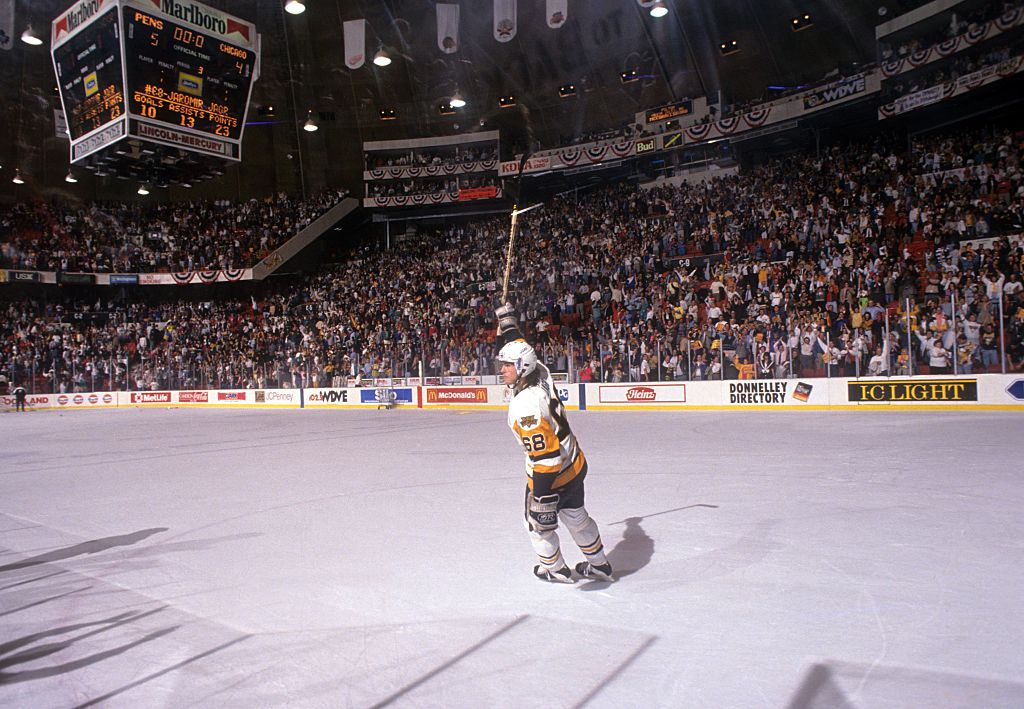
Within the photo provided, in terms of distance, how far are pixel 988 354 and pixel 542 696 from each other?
1691 centimetres

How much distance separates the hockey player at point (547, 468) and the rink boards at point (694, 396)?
10.6m

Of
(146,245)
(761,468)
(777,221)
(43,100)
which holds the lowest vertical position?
(761,468)

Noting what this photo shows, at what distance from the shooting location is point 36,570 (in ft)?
16.7

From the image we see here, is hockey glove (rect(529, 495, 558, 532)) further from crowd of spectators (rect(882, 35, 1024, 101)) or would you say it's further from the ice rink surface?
crowd of spectators (rect(882, 35, 1024, 101))

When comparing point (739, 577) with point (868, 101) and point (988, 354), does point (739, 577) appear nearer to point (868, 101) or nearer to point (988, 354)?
point (988, 354)

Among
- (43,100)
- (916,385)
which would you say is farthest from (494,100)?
(916,385)

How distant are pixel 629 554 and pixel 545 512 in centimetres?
113

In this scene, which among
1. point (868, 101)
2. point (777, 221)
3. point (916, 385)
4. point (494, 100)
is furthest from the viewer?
point (494, 100)

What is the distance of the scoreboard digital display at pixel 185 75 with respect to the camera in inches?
570

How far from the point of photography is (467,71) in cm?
3684

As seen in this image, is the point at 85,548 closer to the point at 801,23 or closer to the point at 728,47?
the point at 801,23

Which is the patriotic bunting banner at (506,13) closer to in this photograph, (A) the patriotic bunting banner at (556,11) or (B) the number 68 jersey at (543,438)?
(A) the patriotic bunting banner at (556,11)

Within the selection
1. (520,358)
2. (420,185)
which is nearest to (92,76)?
(520,358)

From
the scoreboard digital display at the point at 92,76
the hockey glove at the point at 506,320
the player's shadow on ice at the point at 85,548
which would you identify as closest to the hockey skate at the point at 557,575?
the hockey glove at the point at 506,320
